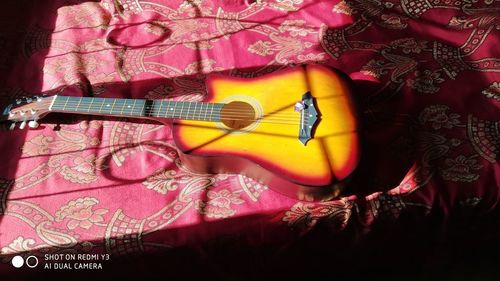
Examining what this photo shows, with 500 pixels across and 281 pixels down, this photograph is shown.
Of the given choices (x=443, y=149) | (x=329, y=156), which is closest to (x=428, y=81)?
(x=443, y=149)

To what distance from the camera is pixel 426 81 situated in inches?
42.6

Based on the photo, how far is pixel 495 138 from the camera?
958 millimetres

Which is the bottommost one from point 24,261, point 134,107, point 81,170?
point 24,261

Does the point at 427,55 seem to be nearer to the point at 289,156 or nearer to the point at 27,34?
the point at 289,156

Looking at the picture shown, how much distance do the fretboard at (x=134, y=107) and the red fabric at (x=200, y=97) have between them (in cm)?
6

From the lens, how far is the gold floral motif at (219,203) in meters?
0.92

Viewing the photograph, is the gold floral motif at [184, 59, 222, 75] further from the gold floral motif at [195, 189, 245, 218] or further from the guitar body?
the gold floral motif at [195, 189, 245, 218]

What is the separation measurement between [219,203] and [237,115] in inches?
9.4

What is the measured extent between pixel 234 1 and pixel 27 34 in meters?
0.73

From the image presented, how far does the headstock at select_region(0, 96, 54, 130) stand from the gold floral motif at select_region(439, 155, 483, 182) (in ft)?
3.53

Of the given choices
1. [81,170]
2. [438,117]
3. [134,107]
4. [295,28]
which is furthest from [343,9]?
[81,170]

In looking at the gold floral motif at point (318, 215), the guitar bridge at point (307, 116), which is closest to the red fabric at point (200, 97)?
the gold floral motif at point (318, 215)

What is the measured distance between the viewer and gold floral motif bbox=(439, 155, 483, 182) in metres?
0.92

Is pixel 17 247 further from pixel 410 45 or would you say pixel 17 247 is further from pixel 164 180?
pixel 410 45
